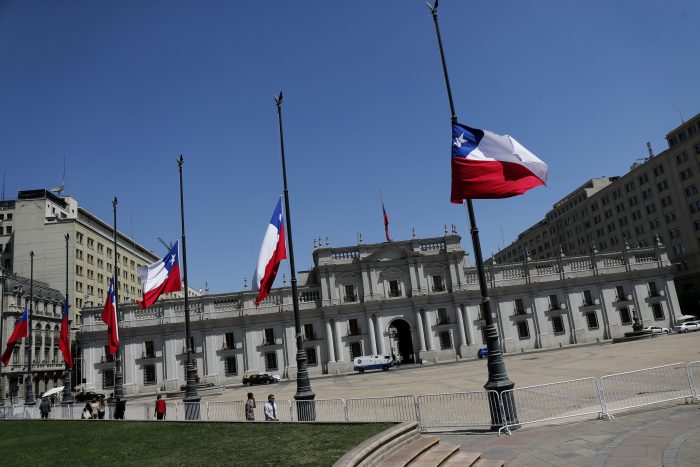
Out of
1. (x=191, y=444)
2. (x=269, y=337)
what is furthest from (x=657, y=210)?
(x=191, y=444)

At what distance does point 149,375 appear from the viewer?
53906 millimetres

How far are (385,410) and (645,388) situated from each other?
338 inches

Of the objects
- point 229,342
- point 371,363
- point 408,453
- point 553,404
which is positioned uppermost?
point 229,342

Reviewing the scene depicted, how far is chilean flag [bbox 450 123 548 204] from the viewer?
13.8m

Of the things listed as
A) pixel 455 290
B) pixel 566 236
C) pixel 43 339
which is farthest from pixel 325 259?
pixel 566 236

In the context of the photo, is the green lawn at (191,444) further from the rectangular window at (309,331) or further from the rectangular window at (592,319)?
the rectangular window at (592,319)

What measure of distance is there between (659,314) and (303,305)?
138 ft

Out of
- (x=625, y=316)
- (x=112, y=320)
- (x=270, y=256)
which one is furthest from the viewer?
(x=625, y=316)

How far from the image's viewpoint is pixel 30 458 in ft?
41.5

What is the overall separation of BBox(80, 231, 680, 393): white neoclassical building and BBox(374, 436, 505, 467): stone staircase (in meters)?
45.2

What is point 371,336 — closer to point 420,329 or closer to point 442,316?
point 420,329

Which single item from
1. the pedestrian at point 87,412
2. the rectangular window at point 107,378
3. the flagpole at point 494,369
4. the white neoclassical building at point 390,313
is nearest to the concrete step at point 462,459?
the flagpole at point 494,369

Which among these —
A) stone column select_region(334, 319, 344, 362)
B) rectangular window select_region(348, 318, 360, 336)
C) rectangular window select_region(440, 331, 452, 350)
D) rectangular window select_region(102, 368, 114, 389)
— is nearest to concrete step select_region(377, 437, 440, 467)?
stone column select_region(334, 319, 344, 362)

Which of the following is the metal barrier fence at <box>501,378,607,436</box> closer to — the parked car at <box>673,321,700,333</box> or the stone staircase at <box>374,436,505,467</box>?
the stone staircase at <box>374,436,505,467</box>
